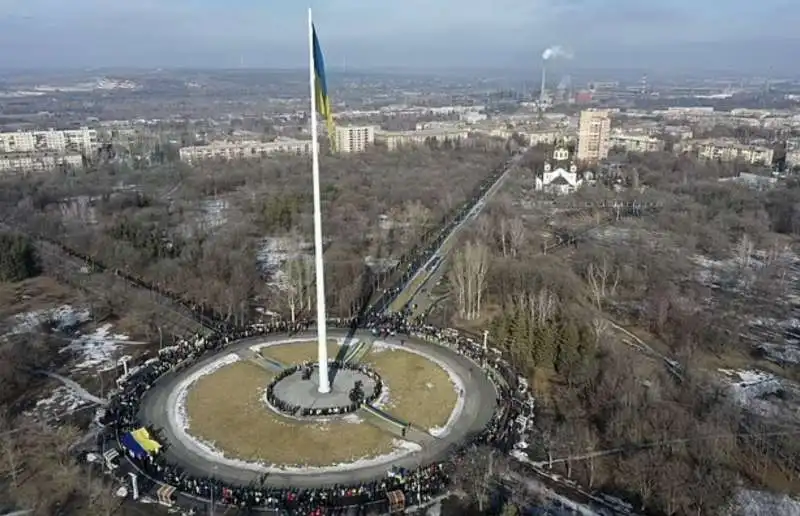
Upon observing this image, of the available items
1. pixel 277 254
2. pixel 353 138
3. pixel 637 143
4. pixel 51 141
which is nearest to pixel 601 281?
pixel 277 254

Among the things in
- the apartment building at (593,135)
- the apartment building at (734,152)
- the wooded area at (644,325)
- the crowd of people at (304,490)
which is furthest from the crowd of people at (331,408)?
the apartment building at (734,152)

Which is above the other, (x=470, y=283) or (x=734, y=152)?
(x=734, y=152)

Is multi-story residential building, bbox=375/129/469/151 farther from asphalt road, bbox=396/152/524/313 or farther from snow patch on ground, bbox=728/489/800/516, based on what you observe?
snow patch on ground, bbox=728/489/800/516

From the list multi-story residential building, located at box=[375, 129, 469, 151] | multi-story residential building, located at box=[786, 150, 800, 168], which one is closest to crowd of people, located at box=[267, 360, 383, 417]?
multi-story residential building, located at box=[375, 129, 469, 151]

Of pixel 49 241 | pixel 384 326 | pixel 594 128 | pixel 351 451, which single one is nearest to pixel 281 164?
pixel 49 241

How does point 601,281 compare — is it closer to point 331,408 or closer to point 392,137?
point 331,408

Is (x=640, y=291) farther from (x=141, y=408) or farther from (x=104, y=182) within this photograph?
(x=104, y=182)
